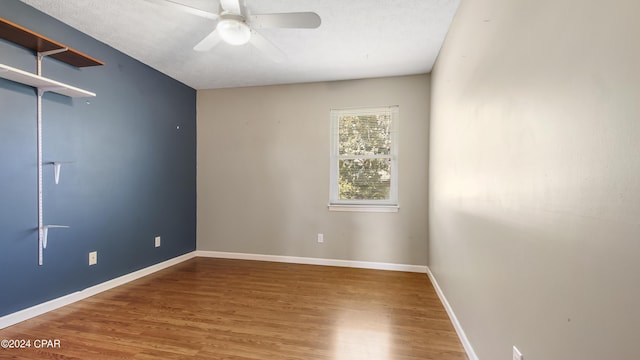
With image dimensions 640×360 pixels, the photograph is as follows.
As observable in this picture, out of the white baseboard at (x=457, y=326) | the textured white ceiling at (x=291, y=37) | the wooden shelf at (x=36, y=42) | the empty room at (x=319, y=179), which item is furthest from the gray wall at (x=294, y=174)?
the wooden shelf at (x=36, y=42)

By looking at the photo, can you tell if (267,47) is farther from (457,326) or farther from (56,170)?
(457,326)

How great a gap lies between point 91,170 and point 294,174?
2238 mm

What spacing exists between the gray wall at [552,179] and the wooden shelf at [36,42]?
9.94ft

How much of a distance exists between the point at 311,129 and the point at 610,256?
336cm

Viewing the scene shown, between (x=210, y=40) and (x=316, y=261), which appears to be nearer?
(x=210, y=40)

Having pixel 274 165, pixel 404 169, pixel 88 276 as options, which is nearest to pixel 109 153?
pixel 88 276

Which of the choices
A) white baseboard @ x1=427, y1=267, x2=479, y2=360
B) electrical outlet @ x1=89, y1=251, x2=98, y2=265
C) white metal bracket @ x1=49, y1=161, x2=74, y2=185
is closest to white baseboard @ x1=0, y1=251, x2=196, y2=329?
electrical outlet @ x1=89, y1=251, x2=98, y2=265

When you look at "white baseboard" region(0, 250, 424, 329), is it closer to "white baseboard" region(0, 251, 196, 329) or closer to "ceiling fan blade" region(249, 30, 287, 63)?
"white baseboard" region(0, 251, 196, 329)

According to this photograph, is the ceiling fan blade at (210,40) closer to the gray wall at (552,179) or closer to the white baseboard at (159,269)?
the gray wall at (552,179)

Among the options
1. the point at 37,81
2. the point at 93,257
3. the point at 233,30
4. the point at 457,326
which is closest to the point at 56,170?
the point at 37,81

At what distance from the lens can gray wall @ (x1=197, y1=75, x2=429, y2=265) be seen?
11.6 ft

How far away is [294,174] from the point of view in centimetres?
389

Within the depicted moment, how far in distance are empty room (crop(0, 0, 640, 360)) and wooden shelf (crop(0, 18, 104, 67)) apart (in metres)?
0.02

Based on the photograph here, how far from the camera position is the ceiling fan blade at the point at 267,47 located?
100 inches
